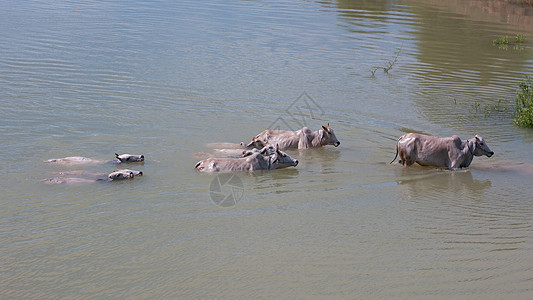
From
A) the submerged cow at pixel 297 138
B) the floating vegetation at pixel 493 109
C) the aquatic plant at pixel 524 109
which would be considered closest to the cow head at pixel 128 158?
the submerged cow at pixel 297 138

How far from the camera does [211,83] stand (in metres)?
17.5

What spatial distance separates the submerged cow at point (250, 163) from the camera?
1126 cm

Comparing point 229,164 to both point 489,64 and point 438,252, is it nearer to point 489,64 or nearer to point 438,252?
point 438,252

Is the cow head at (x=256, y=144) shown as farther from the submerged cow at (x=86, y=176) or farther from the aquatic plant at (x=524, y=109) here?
the aquatic plant at (x=524, y=109)

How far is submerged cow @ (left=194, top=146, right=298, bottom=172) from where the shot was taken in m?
11.3

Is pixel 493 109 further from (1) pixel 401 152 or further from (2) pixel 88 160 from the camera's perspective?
(2) pixel 88 160

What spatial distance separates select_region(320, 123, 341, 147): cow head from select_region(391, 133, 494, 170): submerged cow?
134cm

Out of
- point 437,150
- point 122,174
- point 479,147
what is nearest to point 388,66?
point 479,147

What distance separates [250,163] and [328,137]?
7.08 ft

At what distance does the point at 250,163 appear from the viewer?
11.6 meters

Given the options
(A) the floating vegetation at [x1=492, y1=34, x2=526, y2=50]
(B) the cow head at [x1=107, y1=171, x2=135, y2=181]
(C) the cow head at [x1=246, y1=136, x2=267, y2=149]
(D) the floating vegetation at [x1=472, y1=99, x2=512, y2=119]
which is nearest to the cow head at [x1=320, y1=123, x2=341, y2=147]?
(C) the cow head at [x1=246, y1=136, x2=267, y2=149]

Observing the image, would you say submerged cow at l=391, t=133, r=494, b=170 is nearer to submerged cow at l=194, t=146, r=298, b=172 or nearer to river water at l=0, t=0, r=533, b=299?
river water at l=0, t=0, r=533, b=299

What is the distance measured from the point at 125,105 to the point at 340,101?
5.35 meters

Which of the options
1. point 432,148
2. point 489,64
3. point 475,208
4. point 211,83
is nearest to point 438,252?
point 475,208
